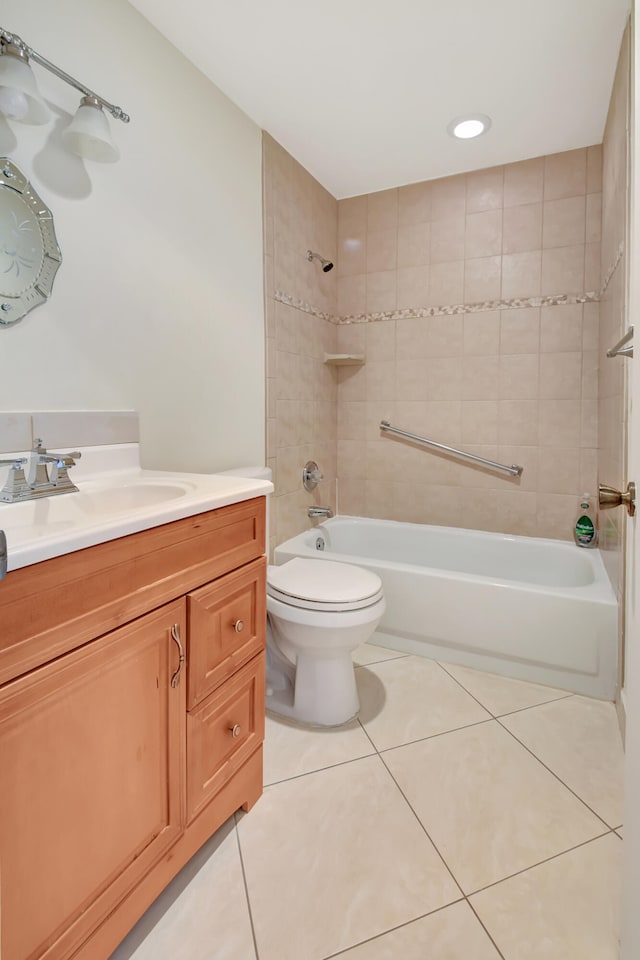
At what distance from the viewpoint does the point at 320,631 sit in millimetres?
1573

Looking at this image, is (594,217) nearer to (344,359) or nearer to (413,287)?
(413,287)

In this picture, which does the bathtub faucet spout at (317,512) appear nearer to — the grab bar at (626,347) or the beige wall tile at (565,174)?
the grab bar at (626,347)

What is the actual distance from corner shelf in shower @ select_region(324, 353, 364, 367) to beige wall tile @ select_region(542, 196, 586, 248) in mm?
1085

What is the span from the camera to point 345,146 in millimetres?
2318

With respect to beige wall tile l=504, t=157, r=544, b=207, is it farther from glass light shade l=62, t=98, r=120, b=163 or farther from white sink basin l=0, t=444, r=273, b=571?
white sink basin l=0, t=444, r=273, b=571

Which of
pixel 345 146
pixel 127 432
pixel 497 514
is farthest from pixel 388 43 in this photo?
pixel 497 514

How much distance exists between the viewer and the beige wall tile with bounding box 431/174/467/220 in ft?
8.43

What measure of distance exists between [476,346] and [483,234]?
57 centimetres

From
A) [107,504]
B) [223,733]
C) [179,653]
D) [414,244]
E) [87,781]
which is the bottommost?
[223,733]

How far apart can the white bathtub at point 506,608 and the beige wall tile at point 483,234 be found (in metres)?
1.49

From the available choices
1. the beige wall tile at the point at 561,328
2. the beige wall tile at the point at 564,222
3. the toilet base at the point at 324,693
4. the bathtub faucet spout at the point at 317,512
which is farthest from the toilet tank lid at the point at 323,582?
the beige wall tile at the point at 564,222

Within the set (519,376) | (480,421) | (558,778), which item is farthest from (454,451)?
(558,778)

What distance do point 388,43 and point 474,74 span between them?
0.38 m

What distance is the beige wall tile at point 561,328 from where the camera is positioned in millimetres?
2410
